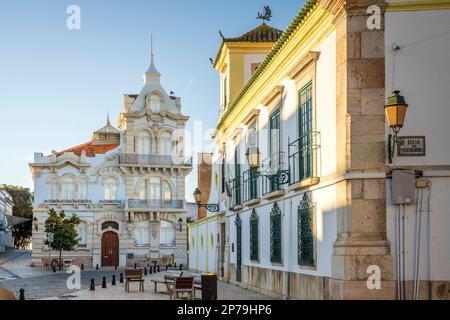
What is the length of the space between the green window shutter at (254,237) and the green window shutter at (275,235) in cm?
222

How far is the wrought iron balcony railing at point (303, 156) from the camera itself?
14234 mm

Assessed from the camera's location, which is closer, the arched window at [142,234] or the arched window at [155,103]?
the arched window at [142,234]

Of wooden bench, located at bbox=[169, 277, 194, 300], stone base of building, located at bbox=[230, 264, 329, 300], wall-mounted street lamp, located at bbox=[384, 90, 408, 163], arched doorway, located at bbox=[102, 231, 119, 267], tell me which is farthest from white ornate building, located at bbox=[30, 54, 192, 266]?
wall-mounted street lamp, located at bbox=[384, 90, 408, 163]

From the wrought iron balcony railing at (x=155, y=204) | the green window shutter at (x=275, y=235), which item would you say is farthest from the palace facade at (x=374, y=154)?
the wrought iron balcony railing at (x=155, y=204)

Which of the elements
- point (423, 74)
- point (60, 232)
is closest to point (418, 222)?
point (423, 74)

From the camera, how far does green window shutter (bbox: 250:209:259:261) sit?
20859 mm

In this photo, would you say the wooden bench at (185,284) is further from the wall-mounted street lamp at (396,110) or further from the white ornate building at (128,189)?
the white ornate building at (128,189)

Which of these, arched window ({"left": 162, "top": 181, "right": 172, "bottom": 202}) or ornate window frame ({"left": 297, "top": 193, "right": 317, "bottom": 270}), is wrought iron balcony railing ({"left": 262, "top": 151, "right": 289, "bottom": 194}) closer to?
ornate window frame ({"left": 297, "top": 193, "right": 317, "bottom": 270})

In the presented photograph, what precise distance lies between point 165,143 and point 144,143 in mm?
1396

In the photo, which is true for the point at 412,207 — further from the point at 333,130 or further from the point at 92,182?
the point at 92,182

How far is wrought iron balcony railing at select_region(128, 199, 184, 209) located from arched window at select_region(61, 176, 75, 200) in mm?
3708

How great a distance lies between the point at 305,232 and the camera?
15133mm

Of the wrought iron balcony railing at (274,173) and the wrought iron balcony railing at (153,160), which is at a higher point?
the wrought iron balcony railing at (153,160)

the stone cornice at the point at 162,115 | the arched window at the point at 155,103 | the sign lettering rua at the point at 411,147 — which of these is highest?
the arched window at the point at 155,103
